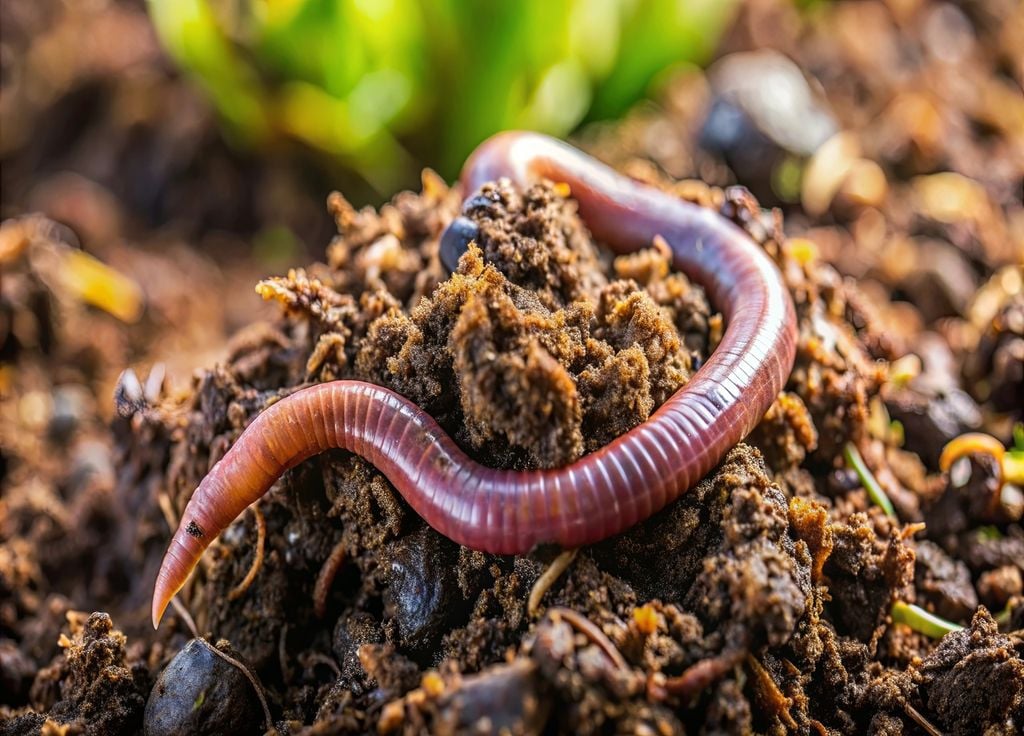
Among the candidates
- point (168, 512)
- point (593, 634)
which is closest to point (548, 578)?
point (593, 634)

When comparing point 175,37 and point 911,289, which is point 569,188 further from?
point 175,37

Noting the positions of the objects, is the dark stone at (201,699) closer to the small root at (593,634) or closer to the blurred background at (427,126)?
the small root at (593,634)

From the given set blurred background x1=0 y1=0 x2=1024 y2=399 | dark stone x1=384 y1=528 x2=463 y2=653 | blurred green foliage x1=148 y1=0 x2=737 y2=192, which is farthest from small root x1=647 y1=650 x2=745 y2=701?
blurred green foliage x1=148 y1=0 x2=737 y2=192

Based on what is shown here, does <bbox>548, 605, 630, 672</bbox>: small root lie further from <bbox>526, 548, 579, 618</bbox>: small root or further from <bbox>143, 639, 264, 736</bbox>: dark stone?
<bbox>143, 639, 264, 736</bbox>: dark stone

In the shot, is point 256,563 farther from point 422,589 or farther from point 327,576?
point 422,589

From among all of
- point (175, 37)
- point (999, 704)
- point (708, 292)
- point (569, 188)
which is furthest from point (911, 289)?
point (175, 37)
